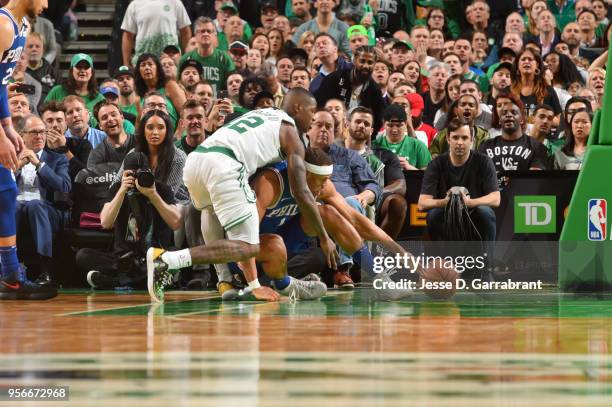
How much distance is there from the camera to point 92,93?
15984 millimetres

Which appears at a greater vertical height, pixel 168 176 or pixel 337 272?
pixel 168 176

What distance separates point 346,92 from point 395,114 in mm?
2048

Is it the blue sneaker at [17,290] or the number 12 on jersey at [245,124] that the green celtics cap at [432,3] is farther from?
the blue sneaker at [17,290]

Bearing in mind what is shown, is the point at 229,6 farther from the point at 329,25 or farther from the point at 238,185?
the point at 238,185

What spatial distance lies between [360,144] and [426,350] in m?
7.29

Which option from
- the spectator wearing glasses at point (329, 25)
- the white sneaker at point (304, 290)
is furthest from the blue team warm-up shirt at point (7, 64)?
the spectator wearing glasses at point (329, 25)

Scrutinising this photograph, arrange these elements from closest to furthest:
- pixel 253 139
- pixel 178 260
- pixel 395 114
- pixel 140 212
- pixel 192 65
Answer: pixel 178 260
pixel 253 139
pixel 140 212
pixel 395 114
pixel 192 65

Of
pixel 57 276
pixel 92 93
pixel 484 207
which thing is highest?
pixel 92 93

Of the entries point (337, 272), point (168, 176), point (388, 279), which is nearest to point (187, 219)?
point (168, 176)

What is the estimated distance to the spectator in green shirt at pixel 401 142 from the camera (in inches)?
538

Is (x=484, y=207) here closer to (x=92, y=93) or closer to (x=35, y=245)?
(x=35, y=245)

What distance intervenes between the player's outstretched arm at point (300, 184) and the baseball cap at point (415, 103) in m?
5.53

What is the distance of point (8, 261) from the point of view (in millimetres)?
10562

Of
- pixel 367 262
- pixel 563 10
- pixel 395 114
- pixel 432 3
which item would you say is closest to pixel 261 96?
pixel 395 114
